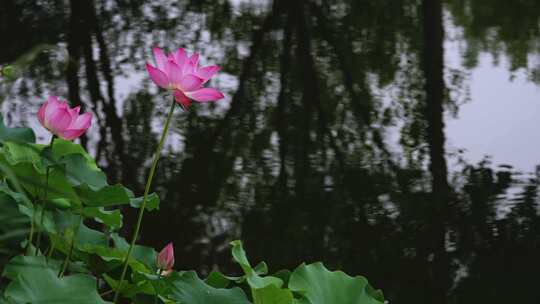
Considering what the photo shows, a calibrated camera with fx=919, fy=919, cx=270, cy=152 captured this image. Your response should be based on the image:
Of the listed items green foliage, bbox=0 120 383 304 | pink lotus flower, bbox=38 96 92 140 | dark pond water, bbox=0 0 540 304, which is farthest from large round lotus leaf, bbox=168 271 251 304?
dark pond water, bbox=0 0 540 304

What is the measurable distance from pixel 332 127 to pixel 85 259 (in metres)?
2.33

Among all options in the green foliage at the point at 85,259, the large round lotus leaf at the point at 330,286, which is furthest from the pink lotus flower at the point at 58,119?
the large round lotus leaf at the point at 330,286

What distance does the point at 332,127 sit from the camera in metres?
3.36

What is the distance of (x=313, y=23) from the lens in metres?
4.38

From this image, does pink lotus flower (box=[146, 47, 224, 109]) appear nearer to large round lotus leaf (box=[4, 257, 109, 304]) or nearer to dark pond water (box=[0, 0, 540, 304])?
large round lotus leaf (box=[4, 257, 109, 304])

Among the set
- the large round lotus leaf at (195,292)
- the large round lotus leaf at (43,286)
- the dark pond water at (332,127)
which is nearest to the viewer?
the large round lotus leaf at (43,286)

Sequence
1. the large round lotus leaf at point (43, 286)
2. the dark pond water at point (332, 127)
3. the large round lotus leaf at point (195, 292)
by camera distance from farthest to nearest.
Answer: the dark pond water at point (332, 127) < the large round lotus leaf at point (195, 292) < the large round lotus leaf at point (43, 286)

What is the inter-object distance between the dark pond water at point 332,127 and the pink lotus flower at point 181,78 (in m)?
1.02

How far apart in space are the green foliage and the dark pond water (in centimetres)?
85

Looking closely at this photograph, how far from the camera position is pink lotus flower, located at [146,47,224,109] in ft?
2.93

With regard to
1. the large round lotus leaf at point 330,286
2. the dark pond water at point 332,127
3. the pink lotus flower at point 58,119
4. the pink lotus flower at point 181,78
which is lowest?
the dark pond water at point 332,127

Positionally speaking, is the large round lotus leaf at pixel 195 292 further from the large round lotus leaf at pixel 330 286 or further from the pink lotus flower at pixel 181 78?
the pink lotus flower at pixel 181 78

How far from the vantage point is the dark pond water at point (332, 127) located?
2.54 m

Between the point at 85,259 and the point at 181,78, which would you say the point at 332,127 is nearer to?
the point at 85,259
